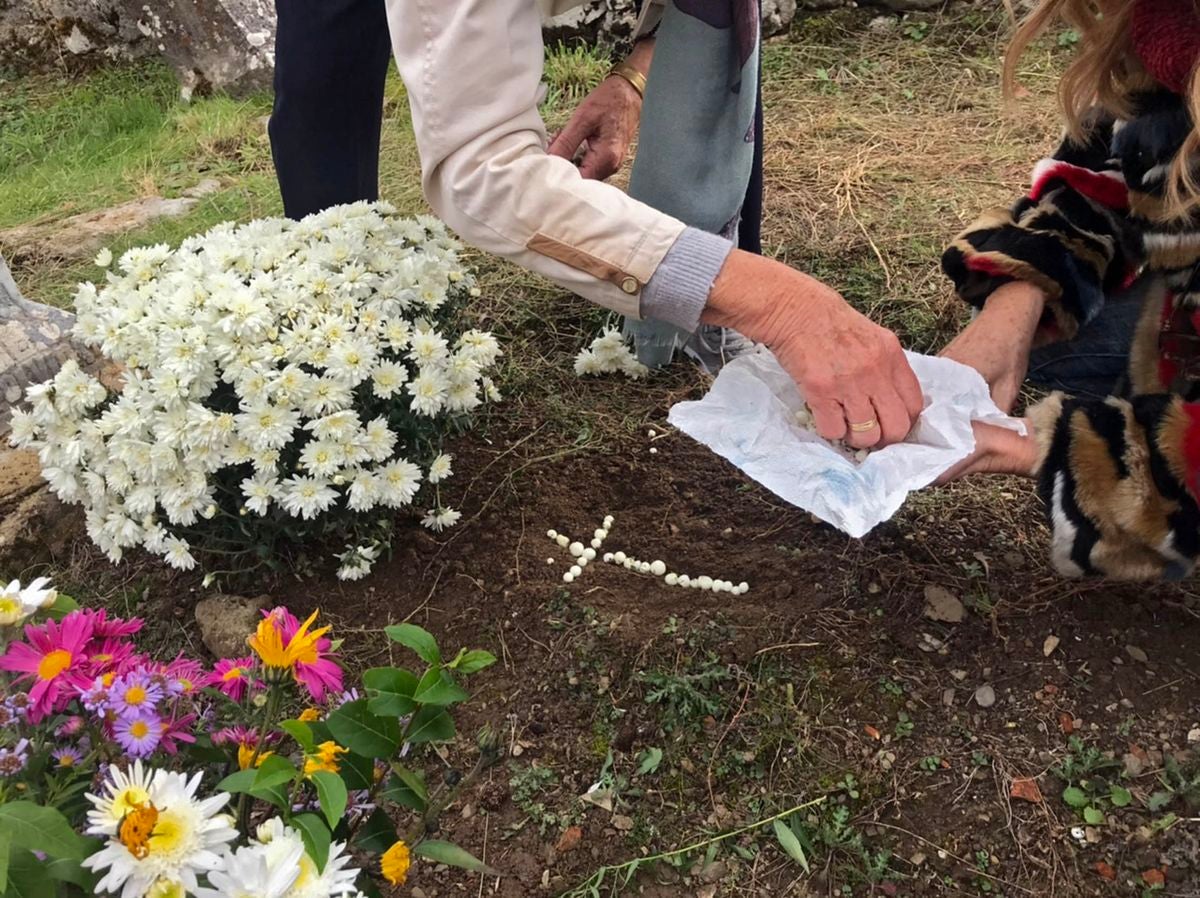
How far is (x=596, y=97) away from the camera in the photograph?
89.4 inches

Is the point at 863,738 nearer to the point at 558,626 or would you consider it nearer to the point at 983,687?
the point at 983,687

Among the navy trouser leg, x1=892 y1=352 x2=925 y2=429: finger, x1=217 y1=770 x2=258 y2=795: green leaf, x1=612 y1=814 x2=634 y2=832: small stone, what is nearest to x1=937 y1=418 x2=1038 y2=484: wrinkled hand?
x1=892 y1=352 x2=925 y2=429: finger

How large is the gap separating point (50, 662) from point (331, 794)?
307 millimetres

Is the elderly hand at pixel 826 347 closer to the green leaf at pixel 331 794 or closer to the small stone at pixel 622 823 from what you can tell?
the small stone at pixel 622 823

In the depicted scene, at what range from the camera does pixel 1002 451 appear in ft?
5.10

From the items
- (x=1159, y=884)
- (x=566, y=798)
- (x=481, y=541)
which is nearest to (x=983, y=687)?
(x=1159, y=884)

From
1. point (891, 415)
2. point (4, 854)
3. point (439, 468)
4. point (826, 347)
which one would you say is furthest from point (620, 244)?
point (4, 854)

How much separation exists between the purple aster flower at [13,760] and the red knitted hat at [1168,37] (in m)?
1.74

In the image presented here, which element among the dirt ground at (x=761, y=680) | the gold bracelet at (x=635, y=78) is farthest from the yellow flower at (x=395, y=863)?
the gold bracelet at (x=635, y=78)

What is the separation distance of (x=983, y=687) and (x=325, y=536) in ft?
4.08

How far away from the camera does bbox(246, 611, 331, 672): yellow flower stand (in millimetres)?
954

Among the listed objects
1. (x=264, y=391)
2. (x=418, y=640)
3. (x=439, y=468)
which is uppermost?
(x=418, y=640)

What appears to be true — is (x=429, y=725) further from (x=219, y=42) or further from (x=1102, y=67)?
(x=219, y=42)

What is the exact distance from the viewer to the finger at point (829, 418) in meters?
1.43
